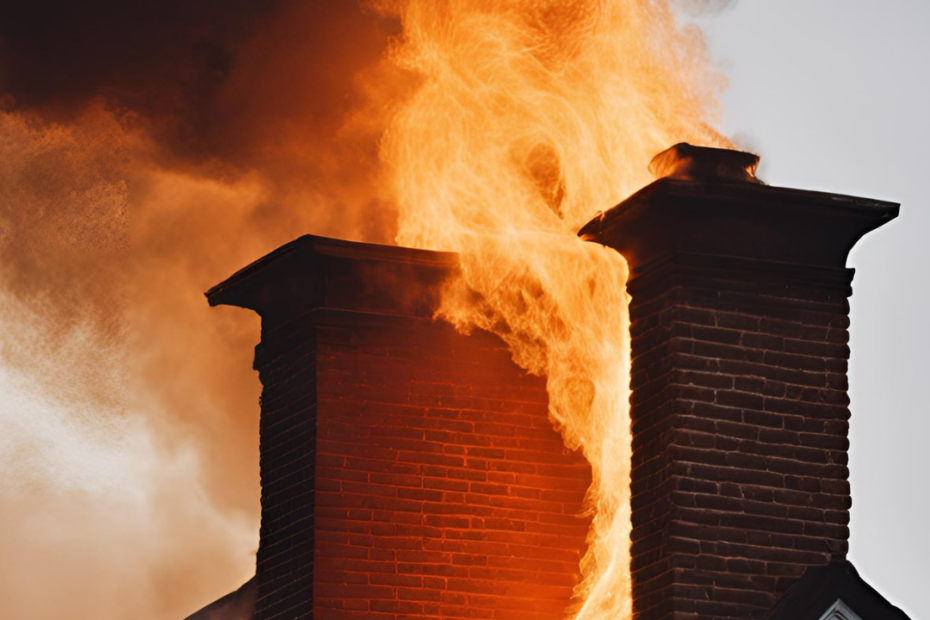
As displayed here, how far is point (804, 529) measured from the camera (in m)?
10.9

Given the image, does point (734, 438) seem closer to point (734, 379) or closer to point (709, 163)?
point (734, 379)

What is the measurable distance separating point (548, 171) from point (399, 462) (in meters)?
2.08

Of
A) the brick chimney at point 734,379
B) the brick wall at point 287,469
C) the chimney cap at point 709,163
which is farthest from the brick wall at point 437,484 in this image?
the chimney cap at point 709,163

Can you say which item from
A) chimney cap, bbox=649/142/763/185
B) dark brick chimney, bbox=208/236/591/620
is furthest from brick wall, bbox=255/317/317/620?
chimney cap, bbox=649/142/763/185

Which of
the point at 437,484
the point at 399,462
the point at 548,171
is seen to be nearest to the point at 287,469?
the point at 399,462

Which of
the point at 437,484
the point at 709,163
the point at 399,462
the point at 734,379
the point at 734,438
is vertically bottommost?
the point at 734,438

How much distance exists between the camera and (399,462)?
13336 mm

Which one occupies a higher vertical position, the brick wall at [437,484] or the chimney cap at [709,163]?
the chimney cap at [709,163]

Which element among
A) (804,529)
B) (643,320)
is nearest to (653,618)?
(804,529)

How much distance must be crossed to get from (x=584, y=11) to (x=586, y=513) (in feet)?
10.6

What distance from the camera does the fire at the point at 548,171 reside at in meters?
12.5

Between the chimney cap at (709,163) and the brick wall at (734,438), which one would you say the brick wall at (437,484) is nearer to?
the brick wall at (734,438)

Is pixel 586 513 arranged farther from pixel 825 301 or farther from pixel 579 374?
pixel 825 301

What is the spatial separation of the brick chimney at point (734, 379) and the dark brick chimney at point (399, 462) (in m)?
2.41
